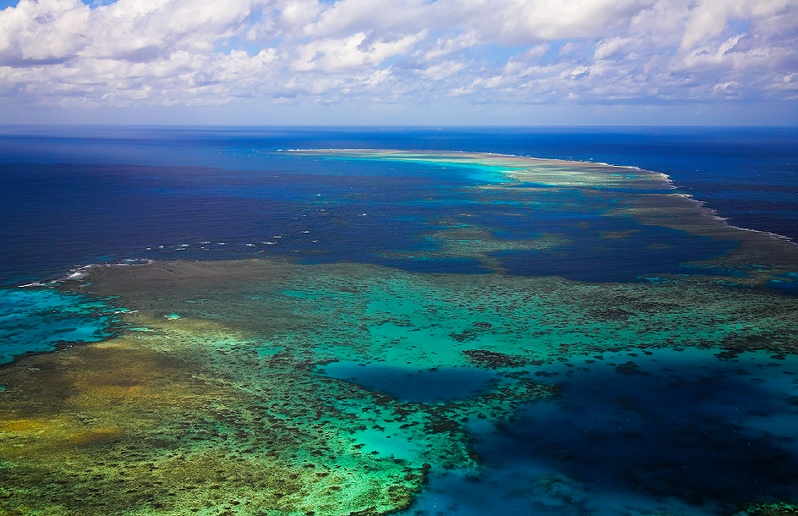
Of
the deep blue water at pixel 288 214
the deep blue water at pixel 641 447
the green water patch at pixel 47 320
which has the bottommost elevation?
the deep blue water at pixel 641 447

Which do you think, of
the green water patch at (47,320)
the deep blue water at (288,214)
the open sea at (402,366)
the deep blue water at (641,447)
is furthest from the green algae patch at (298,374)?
the deep blue water at (288,214)

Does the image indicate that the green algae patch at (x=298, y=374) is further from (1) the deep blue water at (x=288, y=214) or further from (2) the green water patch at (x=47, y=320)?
(1) the deep blue water at (x=288, y=214)

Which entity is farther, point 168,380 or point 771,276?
point 771,276

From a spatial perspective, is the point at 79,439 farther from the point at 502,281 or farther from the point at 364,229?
the point at 364,229

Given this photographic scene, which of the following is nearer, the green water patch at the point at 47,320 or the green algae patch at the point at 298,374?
the green algae patch at the point at 298,374

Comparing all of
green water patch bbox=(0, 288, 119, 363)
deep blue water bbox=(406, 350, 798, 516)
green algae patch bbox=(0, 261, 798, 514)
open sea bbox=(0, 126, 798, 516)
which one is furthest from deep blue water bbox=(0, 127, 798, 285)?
deep blue water bbox=(406, 350, 798, 516)

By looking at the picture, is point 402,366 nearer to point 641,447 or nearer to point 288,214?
point 641,447

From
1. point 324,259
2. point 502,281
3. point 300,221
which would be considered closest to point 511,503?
point 502,281

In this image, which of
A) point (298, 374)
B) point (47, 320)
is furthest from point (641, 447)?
point (47, 320)
